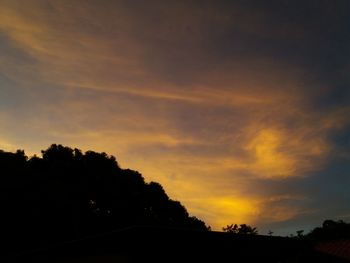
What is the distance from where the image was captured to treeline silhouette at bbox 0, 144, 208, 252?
3331 cm

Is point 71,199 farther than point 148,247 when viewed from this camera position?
Yes

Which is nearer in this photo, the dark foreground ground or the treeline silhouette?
the dark foreground ground

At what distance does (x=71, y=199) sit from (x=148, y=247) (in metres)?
30.7

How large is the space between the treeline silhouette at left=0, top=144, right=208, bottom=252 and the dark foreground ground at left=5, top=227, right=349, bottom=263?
23.4 metres

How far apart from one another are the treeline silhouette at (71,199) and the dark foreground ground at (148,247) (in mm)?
23431

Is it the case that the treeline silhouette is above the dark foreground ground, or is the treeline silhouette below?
above

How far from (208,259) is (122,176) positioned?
35665 millimetres

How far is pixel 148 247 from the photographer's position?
11.7 meters

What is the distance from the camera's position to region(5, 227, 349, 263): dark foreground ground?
→ 36.6 ft

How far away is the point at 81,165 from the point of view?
1763 inches

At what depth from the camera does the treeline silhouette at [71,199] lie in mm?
33312

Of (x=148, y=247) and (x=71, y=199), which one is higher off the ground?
(x=71, y=199)

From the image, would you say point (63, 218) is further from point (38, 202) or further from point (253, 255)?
point (253, 255)

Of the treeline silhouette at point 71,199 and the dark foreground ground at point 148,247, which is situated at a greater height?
the treeline silhouette at point 71,199
